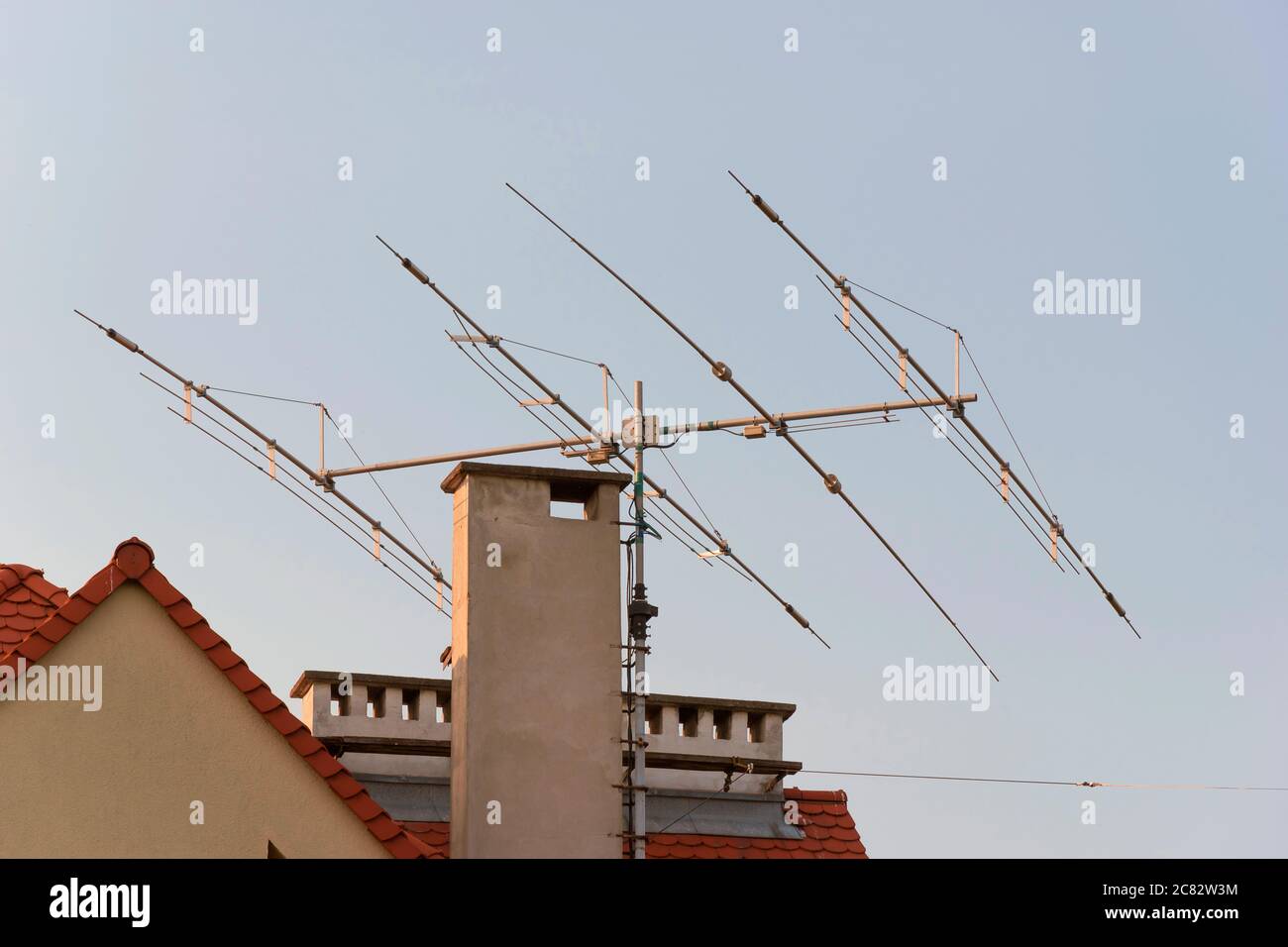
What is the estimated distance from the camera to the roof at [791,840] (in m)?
24.8

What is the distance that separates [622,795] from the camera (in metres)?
23.1

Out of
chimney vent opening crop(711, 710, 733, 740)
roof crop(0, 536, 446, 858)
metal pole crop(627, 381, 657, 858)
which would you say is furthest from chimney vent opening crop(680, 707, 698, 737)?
roof crop(0, 536, 446, 858)

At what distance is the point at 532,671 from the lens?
23.0 metres

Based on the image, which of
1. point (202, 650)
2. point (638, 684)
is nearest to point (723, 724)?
point (638, 684)

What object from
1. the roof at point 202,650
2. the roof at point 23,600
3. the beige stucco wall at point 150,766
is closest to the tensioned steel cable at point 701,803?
the roof at point 202,650

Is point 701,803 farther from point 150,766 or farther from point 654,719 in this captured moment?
point 150,766

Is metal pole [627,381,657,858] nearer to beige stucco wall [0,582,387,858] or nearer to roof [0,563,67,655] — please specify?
beige stucco wall [0,582,387,858]

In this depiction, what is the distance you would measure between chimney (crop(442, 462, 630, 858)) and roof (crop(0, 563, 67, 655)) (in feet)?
12.2

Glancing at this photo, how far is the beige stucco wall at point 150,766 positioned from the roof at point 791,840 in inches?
149

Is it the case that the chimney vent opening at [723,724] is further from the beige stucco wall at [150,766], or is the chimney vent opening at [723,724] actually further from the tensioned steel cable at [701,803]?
the beige stucco wall at [150,766]

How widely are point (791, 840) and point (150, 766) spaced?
836 cm
